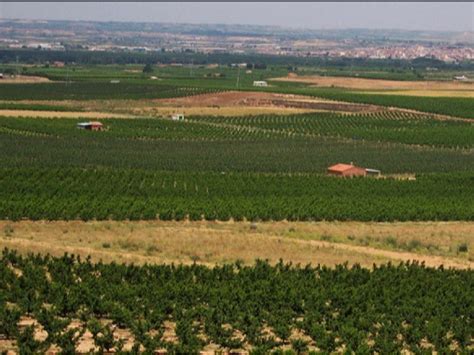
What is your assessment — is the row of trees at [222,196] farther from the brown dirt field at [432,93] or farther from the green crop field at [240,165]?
the brown dirt field at [432,93]

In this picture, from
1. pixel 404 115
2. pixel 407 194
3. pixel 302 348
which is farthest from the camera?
pixel 404 115

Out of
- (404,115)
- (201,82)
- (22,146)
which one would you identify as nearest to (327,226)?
(22,146)

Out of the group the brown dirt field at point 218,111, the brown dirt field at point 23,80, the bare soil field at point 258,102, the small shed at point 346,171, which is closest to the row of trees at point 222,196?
the small shed at point 346,171

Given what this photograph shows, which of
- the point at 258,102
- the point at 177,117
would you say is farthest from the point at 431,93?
the point at 177,117

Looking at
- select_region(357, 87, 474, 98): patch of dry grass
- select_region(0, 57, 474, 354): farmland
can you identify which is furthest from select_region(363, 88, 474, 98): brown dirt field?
select_region(0, 57, 474, 354): farmland

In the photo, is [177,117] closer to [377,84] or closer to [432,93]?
[432,93]

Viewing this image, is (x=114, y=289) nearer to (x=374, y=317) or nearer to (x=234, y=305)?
(x=234, y=305)

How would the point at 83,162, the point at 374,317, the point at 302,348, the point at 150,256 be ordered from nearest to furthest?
the point at 302,348, the point at 374,317, the point at 150,256, the point at 83,162
